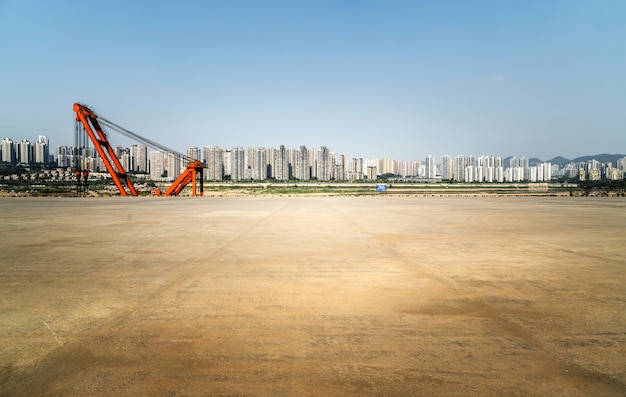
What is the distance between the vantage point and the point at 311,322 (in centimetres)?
465

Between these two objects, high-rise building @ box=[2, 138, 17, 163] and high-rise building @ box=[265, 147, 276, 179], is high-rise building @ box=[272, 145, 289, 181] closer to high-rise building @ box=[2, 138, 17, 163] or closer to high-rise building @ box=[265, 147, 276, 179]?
high-rise building @ box=[265, 147, 276, 179]

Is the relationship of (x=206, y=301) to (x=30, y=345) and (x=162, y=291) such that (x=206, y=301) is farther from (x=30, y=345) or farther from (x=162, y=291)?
(x=30, y=345)

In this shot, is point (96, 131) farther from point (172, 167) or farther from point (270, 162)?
point (270, 162)

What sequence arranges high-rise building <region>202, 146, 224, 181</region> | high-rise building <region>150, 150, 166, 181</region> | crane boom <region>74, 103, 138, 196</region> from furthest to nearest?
high-rise building <region>150, 150, 166, 181</region> → high-rise building <region>202, 146, 224, 181</region> → crane boom <region>74, 103, 138, 196</region>

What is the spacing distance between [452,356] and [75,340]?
4431 mm

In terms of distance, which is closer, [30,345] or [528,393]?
[528,393]

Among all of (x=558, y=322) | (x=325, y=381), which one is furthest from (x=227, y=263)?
(x=558, y=322)

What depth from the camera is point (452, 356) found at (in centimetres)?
372

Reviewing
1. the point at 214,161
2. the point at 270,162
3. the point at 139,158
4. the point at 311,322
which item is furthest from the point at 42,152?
the point at 311,322

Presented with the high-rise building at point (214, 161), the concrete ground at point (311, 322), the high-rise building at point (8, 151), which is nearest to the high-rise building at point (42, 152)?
the high-rise building at point (8, 151)

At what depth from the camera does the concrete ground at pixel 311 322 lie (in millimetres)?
3273

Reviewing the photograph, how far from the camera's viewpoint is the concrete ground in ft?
10.7

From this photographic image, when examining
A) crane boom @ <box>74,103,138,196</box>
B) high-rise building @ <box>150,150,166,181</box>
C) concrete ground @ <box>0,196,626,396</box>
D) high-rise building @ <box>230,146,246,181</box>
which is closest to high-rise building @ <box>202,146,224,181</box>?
high-rise building @ <box>230,146,246,181</box>

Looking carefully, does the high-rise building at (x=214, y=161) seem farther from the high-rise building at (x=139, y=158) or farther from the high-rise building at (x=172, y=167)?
the high-rise building at (x=139, y=158)
